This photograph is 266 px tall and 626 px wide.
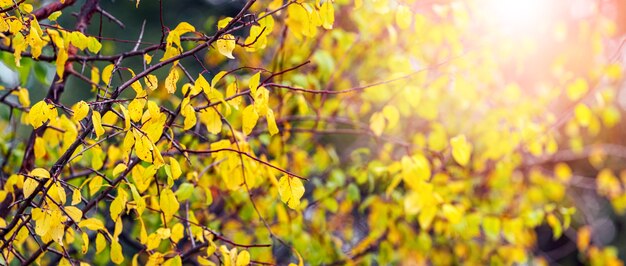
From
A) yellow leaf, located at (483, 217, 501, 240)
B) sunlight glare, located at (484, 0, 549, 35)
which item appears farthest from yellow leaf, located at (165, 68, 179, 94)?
sunlight glare, located at (484, 0, 549, 35)

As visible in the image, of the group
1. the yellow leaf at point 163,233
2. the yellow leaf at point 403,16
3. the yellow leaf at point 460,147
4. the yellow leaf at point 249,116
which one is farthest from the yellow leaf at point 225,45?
the yellow leaf at point 460,147

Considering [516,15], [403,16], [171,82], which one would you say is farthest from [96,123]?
[516,15]

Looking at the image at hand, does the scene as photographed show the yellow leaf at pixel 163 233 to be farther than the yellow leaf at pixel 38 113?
Yes

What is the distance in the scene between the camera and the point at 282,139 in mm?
2348

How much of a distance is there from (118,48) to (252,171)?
403cm

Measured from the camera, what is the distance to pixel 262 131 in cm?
236

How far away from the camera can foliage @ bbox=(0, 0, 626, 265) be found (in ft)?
4.44

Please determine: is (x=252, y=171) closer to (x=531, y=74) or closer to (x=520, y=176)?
(x=520, y=176)

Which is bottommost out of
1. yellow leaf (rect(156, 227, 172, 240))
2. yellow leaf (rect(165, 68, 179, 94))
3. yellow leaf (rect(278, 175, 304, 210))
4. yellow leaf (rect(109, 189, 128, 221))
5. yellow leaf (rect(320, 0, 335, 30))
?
yellow leaf (rect(156, 227, 172, 240))

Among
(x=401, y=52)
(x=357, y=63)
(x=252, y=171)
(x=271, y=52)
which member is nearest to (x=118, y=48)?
(x=271, y=52)

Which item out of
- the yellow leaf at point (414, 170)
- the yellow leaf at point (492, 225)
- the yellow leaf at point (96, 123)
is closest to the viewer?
the yellow leaf at point (96, 123)

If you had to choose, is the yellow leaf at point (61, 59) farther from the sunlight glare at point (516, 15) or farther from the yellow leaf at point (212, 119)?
the sunlight glare at point (516, 15)

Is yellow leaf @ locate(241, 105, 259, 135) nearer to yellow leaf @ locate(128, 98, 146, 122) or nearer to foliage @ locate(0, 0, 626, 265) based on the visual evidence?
foliage @ locate(0, 0, 626, 265)

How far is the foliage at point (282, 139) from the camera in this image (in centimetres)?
135
